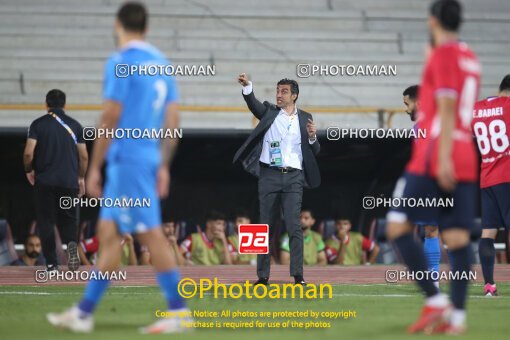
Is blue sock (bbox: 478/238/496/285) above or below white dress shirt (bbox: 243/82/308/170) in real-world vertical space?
below

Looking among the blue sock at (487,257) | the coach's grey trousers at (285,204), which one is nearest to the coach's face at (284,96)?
the coach's grey trousers at (285,204)

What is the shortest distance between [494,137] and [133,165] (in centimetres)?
485

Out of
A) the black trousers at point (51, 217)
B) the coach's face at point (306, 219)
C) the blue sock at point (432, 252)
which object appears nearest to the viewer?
the blue sock at point (432, 252)

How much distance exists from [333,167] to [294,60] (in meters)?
5.62

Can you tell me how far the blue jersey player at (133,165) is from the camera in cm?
668

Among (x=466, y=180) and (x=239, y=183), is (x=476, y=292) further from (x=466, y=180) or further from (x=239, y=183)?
(x=239, y=183)

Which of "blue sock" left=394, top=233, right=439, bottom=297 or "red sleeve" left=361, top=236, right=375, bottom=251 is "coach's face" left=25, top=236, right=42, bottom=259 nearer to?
"red sleeve" left=361, top=236, right=375, bottom=251

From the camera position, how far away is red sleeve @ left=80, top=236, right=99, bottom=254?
16453 mm

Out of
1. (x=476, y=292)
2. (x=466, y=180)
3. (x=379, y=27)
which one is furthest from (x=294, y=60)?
(x=466, y=180)

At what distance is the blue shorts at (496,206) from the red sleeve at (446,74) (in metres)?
4.26

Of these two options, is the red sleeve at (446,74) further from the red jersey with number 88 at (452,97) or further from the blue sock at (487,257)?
the blue sock at (487,257)

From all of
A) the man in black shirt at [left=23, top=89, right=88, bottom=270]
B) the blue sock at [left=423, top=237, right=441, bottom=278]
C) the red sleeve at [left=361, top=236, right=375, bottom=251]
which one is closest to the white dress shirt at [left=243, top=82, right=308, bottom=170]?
the blue sock at [left=423, top=237, right=441, bottom=278]

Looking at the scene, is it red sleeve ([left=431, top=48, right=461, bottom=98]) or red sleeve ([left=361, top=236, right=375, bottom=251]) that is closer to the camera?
→ red sleeve ([left=431, top=48, right=461, bottom=98])

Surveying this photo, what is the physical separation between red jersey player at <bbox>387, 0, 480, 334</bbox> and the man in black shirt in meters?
6.60
